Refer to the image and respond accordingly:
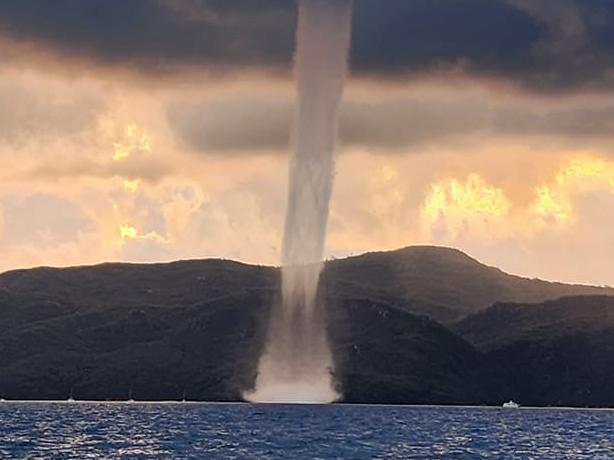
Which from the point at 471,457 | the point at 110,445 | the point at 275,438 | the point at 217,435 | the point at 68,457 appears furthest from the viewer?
the point at 217,435

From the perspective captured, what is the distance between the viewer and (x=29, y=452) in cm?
14150

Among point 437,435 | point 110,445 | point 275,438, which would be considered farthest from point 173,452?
point 437,435

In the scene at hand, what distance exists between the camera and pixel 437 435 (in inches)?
7800

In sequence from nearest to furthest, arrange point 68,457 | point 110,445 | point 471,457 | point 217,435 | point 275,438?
point 68,457 → point 471,457 → point 110,445 → point 275,438 → point 217,435

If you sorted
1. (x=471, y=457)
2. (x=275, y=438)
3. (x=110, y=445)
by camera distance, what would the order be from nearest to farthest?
(x=471, y=457) → (x=110, y=445) → (x=275, y=438)

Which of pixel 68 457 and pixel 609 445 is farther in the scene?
pixel 609 445

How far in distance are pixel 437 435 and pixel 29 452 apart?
250 ft

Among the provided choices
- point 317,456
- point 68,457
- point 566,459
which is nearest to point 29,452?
point 68,457

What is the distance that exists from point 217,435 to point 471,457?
179 feet

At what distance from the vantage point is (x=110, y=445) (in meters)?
159

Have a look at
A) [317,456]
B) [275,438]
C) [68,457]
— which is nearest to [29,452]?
[68,457]

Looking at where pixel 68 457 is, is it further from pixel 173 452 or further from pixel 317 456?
pixel 317 456

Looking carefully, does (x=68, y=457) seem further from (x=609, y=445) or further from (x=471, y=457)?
(x=609, y=445)

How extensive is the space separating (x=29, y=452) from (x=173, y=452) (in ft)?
53.3
